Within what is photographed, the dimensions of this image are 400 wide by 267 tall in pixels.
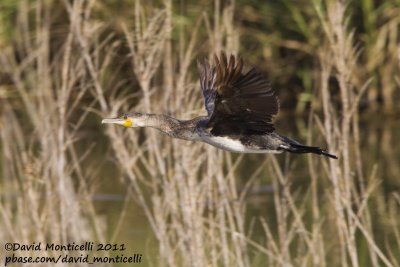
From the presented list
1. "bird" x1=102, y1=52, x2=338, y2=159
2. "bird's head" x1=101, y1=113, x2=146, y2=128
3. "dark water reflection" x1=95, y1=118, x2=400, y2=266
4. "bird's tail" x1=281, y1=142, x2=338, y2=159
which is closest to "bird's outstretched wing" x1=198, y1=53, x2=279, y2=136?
"bird" x1=102, y1=52, x2=338, y2=159

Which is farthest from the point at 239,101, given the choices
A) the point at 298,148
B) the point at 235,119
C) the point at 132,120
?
the point at 132,120

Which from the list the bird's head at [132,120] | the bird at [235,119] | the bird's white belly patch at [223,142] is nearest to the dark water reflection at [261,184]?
the bird's head at [132,120]

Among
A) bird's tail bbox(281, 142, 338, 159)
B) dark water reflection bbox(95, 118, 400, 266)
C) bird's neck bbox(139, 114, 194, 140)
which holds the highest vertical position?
bird's neck bbox(139, 114, 194, 140)

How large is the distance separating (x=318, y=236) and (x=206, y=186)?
0.61 meters

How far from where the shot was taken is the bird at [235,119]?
4.14 m

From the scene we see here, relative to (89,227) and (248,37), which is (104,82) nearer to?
(248,37)

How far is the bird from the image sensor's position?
13.6ft

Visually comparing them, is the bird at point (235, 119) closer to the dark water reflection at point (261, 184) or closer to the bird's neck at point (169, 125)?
the bird's neck at point (169, 125)

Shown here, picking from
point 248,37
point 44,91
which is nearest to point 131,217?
point 44,91

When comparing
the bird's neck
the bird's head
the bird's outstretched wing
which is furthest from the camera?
the bird's head

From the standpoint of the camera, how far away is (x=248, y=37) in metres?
10.4

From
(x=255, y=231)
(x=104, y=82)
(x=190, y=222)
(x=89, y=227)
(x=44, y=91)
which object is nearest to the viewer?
(x=190, y=222)

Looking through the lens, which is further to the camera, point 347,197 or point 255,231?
point 255,231

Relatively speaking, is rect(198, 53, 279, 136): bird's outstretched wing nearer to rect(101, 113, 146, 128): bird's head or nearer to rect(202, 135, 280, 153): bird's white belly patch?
rect(202, 135, 280, 153): bird's white belly patch
